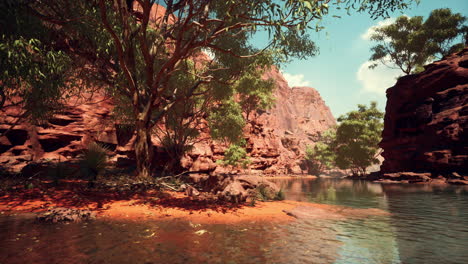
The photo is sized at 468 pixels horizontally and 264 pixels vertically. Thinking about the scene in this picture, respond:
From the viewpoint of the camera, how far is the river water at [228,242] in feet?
12.3

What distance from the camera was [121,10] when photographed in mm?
9000

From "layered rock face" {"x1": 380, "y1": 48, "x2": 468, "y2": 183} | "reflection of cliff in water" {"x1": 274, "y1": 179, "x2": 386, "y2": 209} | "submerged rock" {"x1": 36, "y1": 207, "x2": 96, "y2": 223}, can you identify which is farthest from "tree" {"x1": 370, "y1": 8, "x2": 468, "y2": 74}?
"submerged rock" {"x1": 36, "y1": 207, "x2": 96, "y2": 223}

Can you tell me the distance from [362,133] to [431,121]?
15307mm

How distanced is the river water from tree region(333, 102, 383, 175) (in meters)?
41.4

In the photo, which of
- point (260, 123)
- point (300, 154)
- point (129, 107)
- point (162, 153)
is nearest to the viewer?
point (129, 107)

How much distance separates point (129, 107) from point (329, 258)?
15.5 metres

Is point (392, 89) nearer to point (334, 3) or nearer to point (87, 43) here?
point (334, 3)

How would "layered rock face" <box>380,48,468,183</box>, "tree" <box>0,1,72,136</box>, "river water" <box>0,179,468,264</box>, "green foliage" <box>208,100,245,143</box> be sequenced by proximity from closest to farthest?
"river water" <box>0,179,468,264</box> → "tree" <box>0,1,72,136</box> → "green foliage" <box>208,100,245,143</box> → "layered rock face" <box>380,48,468,183</box>

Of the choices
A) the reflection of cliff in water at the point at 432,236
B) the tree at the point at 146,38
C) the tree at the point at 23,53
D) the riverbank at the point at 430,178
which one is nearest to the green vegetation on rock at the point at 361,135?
the riverbank at the point at 430,178

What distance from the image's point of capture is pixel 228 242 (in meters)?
4.63

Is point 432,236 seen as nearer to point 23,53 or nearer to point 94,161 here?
point 23,53

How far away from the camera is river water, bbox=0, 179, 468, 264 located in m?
3.76

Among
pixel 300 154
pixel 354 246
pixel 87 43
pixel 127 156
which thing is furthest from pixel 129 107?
pixel 300 154

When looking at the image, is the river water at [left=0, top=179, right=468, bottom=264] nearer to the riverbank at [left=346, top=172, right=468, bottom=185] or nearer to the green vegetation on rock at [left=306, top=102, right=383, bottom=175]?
the riverbank at [left=346, top=172, right=468, bottom=185]
